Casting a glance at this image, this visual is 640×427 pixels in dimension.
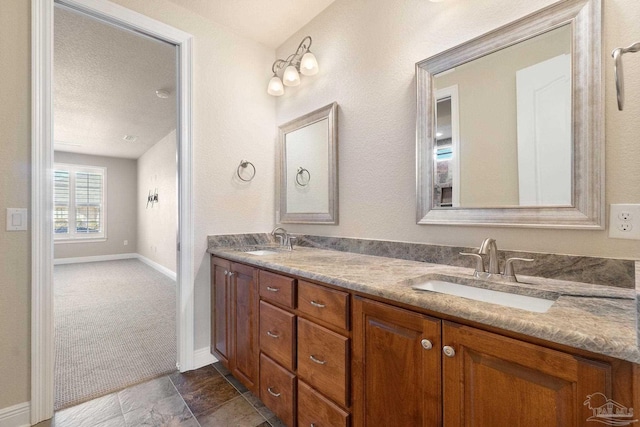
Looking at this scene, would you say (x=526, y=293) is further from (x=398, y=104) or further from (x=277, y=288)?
(x=398, y=104)

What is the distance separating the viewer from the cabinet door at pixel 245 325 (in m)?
1.63

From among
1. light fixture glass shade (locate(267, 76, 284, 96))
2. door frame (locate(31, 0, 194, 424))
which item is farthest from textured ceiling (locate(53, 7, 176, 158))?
light fixture glass shade (locate(267, 76, 284, 96))

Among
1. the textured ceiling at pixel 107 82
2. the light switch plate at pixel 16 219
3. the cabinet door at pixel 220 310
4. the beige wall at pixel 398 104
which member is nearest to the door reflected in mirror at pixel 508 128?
the beige wall at pixel 398 104

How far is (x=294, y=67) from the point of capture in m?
2.26

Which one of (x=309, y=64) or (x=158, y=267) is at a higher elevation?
(x=309, y=64)

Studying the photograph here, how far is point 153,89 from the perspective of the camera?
341cm

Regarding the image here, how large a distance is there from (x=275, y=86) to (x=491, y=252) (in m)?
2.03

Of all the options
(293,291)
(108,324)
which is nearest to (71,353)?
(108,324)

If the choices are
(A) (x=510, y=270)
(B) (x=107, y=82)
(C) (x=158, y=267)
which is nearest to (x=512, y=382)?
(A) (x=510, y=270)

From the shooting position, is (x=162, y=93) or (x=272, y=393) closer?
(x=272, y=393)

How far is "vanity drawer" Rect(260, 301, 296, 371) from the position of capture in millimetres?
1373

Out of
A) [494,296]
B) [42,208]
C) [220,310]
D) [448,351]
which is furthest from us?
[220,310]

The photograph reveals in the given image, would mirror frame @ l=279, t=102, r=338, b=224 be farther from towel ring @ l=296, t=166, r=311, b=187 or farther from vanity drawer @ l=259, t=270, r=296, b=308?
vanity drawer @ l=259, t=270, r=296, b=308

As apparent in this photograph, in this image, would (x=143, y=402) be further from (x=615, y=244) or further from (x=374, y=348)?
(x=615, y=244)
